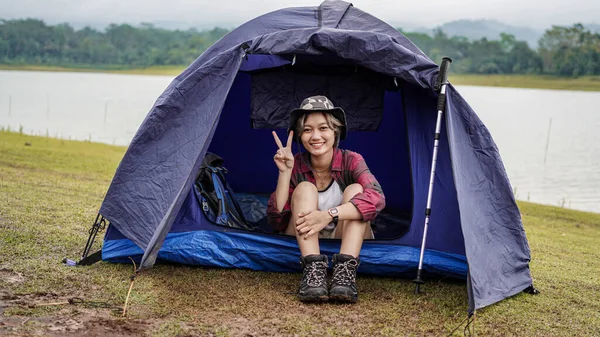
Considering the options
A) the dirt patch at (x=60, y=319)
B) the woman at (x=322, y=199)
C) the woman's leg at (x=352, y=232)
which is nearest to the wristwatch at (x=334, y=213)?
the woman at (x=322, y=199)

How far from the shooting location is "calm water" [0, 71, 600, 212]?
1675 cm

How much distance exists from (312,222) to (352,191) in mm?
376

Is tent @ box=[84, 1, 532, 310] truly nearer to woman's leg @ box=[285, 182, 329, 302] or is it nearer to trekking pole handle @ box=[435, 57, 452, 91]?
trekking pole handle @ box=[435, 57, 452, 91]

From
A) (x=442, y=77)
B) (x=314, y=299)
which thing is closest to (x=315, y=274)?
(x=314, y=299)

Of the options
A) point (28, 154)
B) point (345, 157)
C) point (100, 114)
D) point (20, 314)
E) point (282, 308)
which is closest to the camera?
point (20, 314)

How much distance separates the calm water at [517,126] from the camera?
16.8 meters

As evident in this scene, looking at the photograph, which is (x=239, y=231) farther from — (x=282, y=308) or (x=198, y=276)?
(x=282, y=308)

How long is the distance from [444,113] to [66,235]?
3.15 metres

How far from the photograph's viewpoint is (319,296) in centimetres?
440

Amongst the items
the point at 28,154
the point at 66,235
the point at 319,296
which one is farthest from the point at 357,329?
the point at 28,154

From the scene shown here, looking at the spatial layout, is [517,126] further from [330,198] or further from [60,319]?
[60,319]

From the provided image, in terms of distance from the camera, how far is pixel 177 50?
6488 centimetres

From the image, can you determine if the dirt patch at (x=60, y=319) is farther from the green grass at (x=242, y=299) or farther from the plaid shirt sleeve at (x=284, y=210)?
the plaid shirt sleeve at (x=284, y=210)

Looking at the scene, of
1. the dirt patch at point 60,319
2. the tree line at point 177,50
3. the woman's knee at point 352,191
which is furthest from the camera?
the tree line at point 177,50
